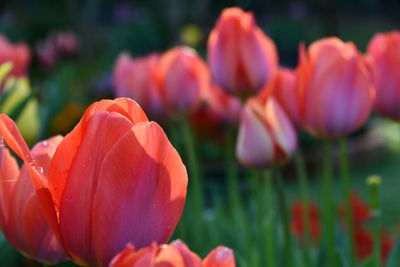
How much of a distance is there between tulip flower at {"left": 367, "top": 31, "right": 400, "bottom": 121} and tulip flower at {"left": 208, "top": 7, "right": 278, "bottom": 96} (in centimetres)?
20

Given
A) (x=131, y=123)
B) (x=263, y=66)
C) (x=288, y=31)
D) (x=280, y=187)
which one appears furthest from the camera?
(x=288, y=31)

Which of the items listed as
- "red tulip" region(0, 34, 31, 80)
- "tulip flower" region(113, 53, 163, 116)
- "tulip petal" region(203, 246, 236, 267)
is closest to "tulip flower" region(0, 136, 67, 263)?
"tulip petal" region(203, 246, 236, 267)

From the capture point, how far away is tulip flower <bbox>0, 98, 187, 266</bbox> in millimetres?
480

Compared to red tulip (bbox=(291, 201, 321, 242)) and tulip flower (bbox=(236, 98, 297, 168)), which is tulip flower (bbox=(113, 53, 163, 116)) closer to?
tulip flower (bbox=(236, 98, 297, 168))

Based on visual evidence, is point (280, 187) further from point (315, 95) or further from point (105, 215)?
point (105, 215)

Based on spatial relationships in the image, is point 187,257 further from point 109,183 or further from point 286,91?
point 286,91

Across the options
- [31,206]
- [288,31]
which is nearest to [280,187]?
[31,206]

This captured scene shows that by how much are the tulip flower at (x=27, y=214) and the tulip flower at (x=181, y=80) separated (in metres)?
0.77

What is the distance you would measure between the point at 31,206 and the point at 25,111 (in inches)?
19.1

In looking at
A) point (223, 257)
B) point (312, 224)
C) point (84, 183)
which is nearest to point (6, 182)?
point (84, 183)

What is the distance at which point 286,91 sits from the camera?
1.18 m

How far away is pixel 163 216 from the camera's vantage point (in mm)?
500

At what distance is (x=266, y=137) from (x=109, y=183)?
0.57 metres

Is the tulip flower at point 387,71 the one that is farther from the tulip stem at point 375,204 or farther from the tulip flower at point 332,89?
the tulip stem at point 375,204
